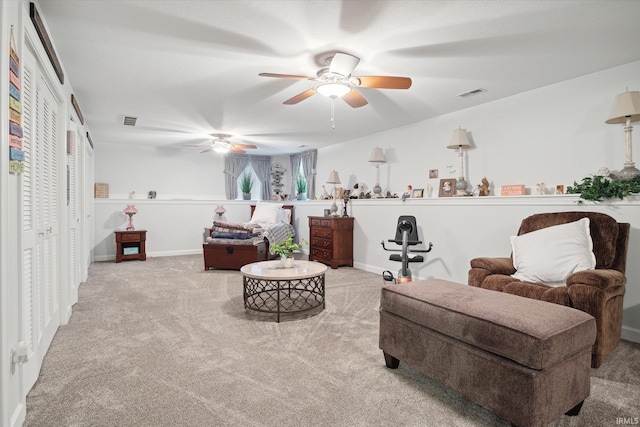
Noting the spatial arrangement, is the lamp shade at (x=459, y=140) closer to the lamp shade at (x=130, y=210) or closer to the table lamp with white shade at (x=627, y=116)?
the table lamp with white shade at (x=627, y=116)

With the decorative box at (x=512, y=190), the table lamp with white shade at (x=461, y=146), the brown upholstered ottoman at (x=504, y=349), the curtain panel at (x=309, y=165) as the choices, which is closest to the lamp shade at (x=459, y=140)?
the table lamp with white shade at (x=461, y=146)

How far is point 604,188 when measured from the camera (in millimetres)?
2865

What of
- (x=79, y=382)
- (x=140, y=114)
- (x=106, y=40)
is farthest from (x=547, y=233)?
(x=140, y=114)

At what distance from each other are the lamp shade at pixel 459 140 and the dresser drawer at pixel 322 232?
248 centimetres

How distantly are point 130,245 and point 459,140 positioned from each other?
6.04m

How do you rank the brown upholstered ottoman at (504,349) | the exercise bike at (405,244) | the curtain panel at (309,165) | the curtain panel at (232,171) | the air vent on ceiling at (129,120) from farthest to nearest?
the curtain panel at (232,171) < the curtain panel at (309,165) < the air vent on ceiling at (129,120) < the exercise bike at (405,244) < the brown upholstered ottoman at (504,349)

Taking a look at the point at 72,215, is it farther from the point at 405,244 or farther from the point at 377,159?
the point at 377,159

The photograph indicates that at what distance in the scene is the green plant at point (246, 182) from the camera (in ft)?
27.1

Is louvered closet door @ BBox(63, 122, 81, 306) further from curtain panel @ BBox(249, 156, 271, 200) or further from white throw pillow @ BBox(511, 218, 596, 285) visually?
curtain panel @ BBox(249, 156, 271, 200)

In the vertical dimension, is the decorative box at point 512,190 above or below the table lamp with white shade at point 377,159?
below

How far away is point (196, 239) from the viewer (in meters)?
7.59

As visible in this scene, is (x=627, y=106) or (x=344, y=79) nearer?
(x=627, y=106)

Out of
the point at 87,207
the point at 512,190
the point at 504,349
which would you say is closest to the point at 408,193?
the point at 512,190

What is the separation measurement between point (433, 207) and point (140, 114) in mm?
4225
